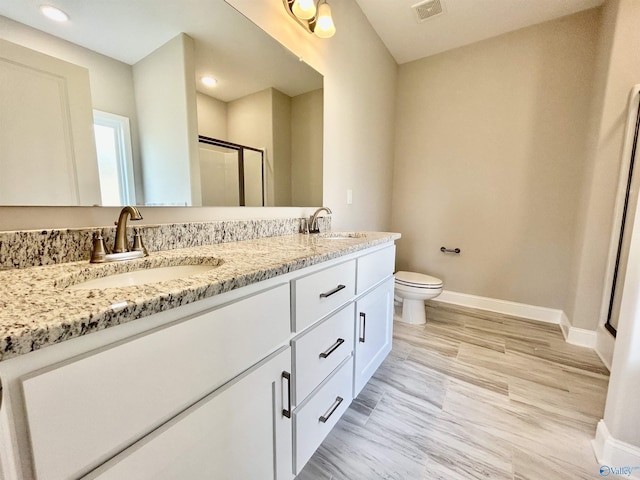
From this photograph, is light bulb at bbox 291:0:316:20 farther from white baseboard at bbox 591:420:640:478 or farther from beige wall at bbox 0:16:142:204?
white baseboard at bbox 591:420:640:478

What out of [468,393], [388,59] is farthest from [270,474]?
[388,59]

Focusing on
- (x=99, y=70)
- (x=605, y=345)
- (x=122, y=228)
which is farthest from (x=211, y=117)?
(x=605, y=345)

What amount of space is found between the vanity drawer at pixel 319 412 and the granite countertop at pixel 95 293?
52 cm

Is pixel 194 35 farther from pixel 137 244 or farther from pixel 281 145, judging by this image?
pixel 137 244

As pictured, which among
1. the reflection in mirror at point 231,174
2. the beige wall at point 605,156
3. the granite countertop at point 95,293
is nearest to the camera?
the granite countertop at point 95,293

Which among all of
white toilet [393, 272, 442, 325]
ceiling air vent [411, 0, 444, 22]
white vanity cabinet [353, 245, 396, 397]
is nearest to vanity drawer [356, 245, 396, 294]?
white vanity cabinet [353, 245, 396, 397]

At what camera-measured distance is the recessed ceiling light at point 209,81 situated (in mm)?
1033

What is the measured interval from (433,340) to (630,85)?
2.06 m

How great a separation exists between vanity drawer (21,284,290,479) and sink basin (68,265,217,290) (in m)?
0.32

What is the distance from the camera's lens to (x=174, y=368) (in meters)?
0.49

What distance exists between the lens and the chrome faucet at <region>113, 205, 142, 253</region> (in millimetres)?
758

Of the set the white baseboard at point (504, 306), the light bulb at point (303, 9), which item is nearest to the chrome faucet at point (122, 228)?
the light bulb at point (303, 9)

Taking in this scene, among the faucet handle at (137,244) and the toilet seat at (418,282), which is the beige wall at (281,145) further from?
the toilet seat at (418,282)

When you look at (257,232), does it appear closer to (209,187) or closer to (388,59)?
(209,187)
